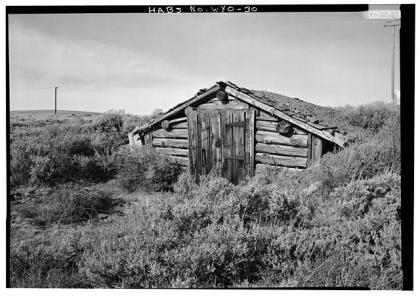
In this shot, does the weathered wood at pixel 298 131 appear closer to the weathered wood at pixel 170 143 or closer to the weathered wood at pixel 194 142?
the weathered wood at pixel 194 142

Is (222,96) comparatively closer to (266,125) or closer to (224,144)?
(224,144)

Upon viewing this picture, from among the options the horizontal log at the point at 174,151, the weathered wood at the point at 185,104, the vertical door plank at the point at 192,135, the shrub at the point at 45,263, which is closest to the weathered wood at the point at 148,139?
the weathered wood at the point at 185,104

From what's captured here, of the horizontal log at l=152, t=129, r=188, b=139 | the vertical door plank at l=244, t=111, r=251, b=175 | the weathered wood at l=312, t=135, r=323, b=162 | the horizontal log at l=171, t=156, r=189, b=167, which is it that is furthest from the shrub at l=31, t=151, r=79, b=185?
the weathered wood at l=312, t=135, r=323, b=162

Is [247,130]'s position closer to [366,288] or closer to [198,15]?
[198,15]

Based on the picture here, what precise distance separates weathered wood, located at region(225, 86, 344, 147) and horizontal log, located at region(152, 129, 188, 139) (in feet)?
6.09

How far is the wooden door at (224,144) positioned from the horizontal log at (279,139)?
21cm

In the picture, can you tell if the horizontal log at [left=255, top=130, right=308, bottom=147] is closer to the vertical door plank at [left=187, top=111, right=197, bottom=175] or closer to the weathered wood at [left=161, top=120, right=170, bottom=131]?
the vertical door plank at [left=187, top=111, right=197, bottom=175]

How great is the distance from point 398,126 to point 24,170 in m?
5.96

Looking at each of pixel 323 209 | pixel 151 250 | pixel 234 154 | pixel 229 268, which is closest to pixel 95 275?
pixel 151 250

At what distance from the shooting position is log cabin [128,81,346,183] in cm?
727

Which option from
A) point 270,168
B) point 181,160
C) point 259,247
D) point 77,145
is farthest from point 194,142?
point 259,247

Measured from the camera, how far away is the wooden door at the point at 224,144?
796 cm

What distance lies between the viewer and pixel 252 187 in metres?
5.67

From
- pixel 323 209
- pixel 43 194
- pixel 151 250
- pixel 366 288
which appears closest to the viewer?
pixel 366 288
